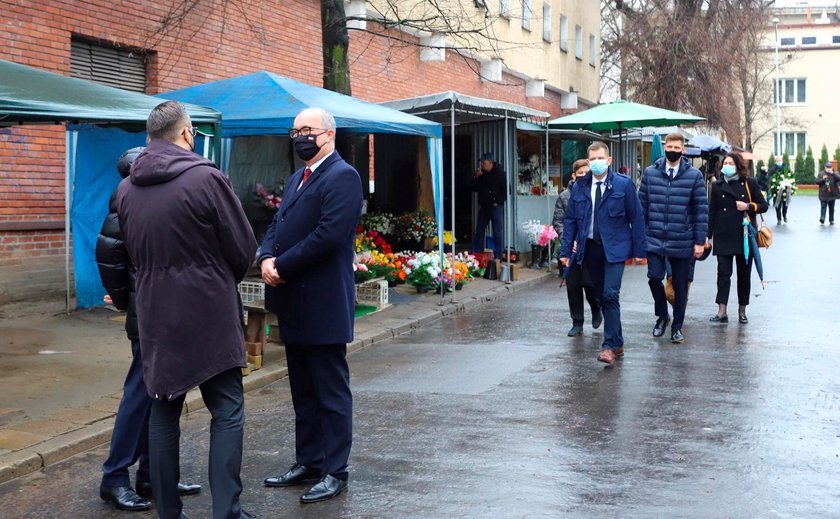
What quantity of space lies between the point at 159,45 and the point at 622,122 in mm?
9007

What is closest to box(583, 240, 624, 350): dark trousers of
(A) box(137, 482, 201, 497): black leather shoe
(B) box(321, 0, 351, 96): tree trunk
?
(A) box(137, 482, 201, 497): black leather shoe

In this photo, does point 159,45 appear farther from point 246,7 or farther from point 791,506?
point 791,506

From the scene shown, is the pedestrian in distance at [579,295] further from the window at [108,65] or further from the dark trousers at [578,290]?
the window at [108,65]

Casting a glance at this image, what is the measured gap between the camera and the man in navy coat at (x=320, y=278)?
4984 mm

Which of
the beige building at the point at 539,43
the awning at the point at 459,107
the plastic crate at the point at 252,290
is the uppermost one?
the beige building at the point at 539,43

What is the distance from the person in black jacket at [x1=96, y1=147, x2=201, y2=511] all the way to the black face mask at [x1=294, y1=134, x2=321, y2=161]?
2.97 ft

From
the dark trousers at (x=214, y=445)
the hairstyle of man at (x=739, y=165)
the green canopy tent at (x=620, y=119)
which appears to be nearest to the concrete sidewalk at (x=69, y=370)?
the dark trousers at (x=214, y=445)

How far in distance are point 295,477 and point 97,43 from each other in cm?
852

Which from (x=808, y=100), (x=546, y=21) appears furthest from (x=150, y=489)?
(x=808, y=100)

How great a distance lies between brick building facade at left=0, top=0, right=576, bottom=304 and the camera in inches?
425

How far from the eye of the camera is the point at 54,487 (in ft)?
18.1

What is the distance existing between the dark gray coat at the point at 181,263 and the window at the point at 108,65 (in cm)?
820

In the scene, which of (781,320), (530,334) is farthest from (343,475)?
(781,320)

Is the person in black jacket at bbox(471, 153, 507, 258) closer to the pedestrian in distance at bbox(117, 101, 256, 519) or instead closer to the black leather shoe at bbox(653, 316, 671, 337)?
the black leather shoe at bbox(653, 316, 671, 337)
